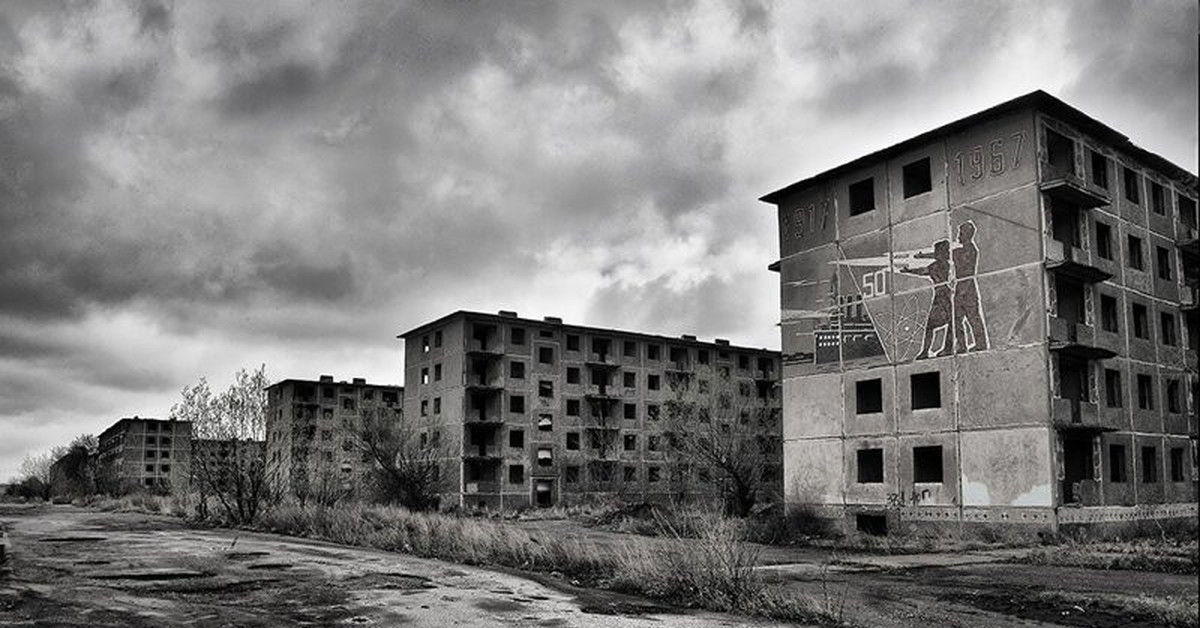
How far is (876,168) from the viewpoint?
33.6 metres

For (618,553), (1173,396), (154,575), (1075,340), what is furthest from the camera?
(1173,396)

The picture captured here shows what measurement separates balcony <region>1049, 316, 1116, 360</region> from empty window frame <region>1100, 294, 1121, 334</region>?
174cm

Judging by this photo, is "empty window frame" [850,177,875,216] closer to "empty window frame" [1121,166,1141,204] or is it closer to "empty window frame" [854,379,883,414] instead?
"empty window frame" [854,379,883,414]

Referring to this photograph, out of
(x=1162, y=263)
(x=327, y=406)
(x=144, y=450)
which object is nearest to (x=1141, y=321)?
(x=1162, y=263)

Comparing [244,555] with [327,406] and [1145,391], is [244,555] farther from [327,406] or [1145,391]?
[327,406]

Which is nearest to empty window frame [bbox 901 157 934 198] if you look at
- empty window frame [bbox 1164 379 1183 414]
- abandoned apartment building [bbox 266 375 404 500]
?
empty window frame [bbox 1164 379 1183 414]

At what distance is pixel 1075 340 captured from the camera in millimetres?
28969

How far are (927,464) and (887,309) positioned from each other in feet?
17.7

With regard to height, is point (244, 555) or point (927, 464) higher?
point (927, 464)

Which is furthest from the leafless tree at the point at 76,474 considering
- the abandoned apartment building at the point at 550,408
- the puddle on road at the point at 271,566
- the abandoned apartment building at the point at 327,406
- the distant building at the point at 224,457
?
the puddle on road at the point at 271,566

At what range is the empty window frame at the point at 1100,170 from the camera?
1260 inches

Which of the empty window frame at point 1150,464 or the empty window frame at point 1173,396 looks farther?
the empty window frame at point 1173,396

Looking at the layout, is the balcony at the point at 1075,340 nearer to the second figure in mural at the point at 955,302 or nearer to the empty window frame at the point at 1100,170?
the second figure in mural at the point at 955,302

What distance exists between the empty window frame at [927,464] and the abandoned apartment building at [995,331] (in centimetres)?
10
